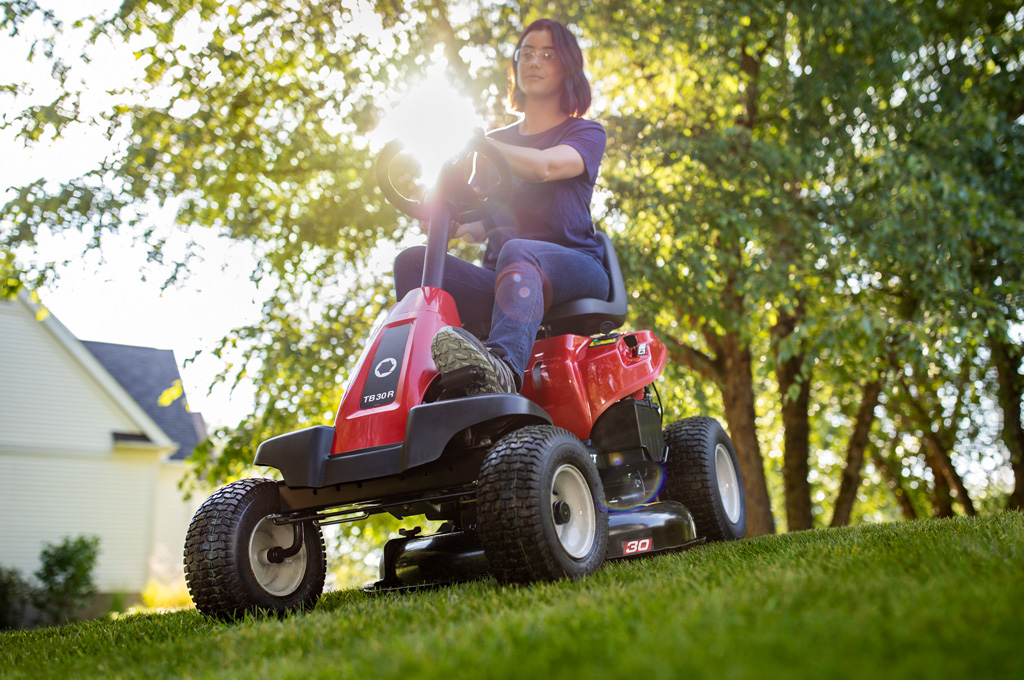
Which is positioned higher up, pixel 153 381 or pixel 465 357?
pixel 153 381

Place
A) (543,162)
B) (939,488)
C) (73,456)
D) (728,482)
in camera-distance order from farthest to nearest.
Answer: (73,456) < (939,488) < (728,482) < (543,162)

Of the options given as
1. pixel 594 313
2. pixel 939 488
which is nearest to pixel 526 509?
pixel 594 313

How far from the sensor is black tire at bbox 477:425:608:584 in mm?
2275

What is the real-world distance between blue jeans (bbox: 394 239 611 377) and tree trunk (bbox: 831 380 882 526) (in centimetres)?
777

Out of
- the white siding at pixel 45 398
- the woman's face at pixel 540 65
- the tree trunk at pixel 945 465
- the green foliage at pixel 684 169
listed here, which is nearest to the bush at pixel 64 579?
the white siding at pixel 45 398

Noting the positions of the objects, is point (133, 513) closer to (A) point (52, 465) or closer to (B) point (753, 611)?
(A) point (52, 465)

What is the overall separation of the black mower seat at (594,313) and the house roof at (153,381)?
1462cm

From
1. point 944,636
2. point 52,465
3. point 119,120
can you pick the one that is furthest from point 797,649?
point 52,465

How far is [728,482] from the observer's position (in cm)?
399

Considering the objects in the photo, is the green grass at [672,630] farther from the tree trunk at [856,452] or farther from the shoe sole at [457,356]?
the tree trunk at [856,452]

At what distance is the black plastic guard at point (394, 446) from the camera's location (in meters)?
2.37

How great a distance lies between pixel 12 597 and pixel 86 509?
9.33 ft

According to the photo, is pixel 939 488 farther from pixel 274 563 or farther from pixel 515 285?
pixel 274 563

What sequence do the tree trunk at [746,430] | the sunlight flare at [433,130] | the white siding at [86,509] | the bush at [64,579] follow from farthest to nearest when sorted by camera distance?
the white siding at [86,509] < the bush at [64,579] < the tree trunk at [746,430] < the sunlight flare at [433,130]
